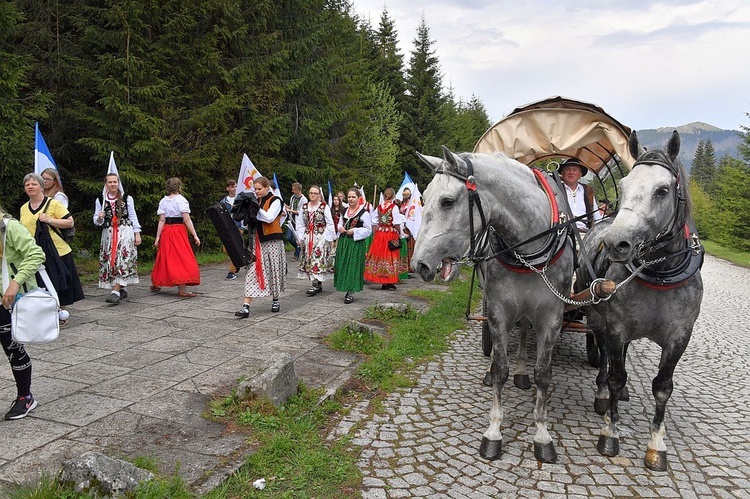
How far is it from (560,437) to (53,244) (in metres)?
6.02

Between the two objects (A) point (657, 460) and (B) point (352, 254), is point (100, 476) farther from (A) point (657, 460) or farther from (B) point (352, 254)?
(B) point (352, 254)

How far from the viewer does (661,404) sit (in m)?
3.64

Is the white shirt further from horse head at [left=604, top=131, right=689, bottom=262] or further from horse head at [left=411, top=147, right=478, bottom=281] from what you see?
horse head at [left=411, top=147, right=478, bottom=281]

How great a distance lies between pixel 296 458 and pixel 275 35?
1483 centimetres

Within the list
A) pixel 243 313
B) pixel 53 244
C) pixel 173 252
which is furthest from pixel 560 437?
pixel 173 252

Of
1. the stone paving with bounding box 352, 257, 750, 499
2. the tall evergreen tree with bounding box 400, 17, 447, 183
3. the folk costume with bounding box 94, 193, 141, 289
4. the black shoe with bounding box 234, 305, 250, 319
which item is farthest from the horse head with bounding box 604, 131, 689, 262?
the tall evergreen tree with bounding box 400, 17, 447, 183

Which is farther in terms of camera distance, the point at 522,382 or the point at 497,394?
the point at 522,382

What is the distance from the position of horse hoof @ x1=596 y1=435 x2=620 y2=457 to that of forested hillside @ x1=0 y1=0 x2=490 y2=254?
415 inches

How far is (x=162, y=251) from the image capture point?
8.96 metres

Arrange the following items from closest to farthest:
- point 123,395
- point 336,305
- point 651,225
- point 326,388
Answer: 1. point 651,225
2. point 123,395
3. point 326,388
4. point 336,305

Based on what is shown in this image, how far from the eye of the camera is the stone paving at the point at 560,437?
3.30 m

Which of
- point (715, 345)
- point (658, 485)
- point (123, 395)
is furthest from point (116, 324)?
point (715, 345)

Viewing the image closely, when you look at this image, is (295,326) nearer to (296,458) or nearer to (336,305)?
(336,305)

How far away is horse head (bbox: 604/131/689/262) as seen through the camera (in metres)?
3.00
